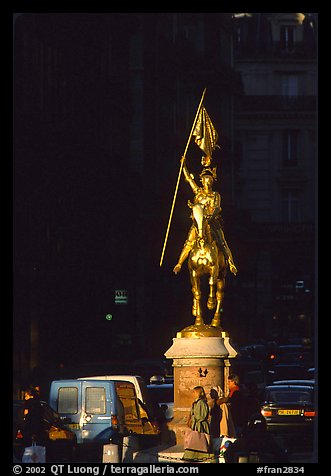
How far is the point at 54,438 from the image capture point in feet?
91.5

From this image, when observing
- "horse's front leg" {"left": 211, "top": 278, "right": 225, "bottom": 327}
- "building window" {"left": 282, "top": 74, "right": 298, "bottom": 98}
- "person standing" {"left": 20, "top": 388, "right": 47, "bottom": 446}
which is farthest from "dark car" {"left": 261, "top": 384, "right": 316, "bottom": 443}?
"building window" {"left": 282, "top": 74, "right": 298, "bottom": 98}

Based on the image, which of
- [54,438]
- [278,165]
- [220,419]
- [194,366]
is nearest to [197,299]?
[194,366]

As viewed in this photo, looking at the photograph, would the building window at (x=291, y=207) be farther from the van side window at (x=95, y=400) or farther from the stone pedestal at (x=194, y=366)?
the van side window at (x=95, y=400)

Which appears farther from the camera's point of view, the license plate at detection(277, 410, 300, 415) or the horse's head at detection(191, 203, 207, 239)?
the license plate at detection(277, 410, 300, 415)

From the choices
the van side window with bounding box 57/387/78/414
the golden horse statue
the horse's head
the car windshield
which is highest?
the horse's head

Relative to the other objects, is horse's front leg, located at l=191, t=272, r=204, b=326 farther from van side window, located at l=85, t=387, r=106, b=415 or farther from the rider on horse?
van side window, located at l=85, t=387, r=106, b=415

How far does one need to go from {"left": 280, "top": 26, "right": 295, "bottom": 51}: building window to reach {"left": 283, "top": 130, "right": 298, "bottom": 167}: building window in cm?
764

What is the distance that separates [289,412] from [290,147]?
3375 inches

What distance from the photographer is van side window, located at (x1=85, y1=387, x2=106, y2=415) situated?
3000 cm

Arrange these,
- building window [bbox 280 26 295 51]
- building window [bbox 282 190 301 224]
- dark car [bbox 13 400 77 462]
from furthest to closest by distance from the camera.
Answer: building window [bbox 280 26 295 51] < building window [bbox 282 190 301 224] < dark car [bbox 13 400 77 462]

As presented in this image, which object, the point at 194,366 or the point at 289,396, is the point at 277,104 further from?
the point at 194,366

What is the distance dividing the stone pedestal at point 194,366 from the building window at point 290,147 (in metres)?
90.4
